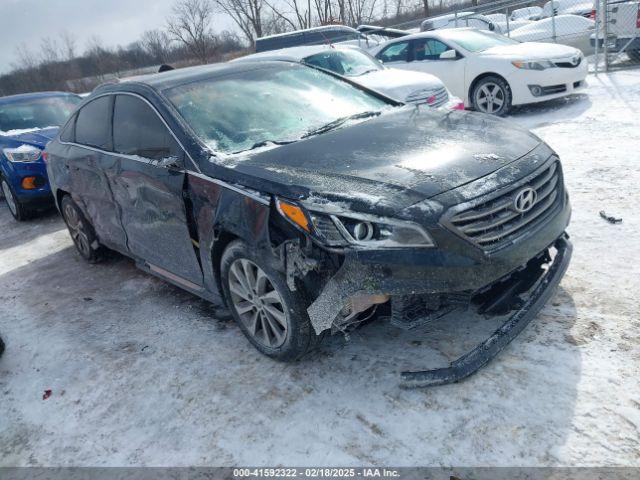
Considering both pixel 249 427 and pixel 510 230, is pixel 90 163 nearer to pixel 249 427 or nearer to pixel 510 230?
pixel 249 427

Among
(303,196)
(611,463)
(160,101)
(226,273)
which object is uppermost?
(160,101)

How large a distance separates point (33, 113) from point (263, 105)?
6.00 m

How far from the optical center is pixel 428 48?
961cm

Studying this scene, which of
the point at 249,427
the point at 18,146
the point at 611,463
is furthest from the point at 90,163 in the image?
the point at 611,463

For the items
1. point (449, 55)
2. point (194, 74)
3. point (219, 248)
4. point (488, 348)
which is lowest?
point (488, 348)

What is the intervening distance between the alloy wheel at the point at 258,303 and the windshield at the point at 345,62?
19.8ft

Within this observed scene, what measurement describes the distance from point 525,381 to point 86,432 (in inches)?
91.6

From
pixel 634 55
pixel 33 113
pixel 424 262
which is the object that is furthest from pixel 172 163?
pixel 634 55

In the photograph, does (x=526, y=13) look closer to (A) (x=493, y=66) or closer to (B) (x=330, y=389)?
(A) (x=493, y=66)

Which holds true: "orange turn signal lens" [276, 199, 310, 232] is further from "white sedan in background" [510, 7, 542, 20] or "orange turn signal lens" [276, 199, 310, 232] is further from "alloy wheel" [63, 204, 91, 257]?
"white sedan in background" [510, 7, 542, 20]

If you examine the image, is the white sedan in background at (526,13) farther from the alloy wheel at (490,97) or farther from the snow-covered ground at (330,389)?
the snow-covered ground at (330,389)

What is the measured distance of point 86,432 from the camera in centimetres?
283

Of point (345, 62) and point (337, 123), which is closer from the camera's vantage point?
point (337, 123)

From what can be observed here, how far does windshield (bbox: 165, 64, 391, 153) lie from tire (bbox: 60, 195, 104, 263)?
6.72ft
